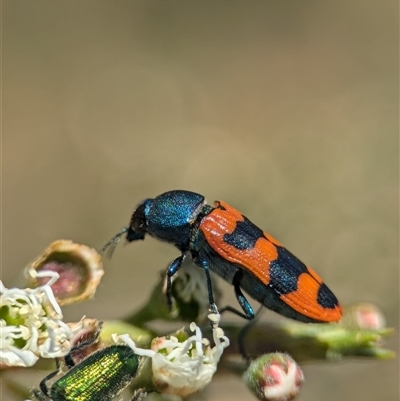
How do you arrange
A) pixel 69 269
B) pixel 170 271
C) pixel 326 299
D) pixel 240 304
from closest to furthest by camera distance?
1. pixel 69 269
2. pixel 170 271
3. pixel 326 299
4. pixel 240 304

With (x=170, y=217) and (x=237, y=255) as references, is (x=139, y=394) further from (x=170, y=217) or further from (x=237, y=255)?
(x=170, y=217)

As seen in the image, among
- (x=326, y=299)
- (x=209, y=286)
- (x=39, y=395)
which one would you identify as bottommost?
(x=39, y=395)

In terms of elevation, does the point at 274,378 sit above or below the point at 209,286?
below

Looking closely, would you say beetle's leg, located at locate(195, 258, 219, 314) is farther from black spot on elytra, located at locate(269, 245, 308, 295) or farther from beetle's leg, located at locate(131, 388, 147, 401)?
beetle's leg, located at locate(131, 388, 147, 401)

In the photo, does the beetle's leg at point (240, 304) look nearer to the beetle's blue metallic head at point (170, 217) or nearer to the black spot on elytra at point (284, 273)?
the black spot on elytra at point (284, 273)

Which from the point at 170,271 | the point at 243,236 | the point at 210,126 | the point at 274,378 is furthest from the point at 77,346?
the point at 210,126
